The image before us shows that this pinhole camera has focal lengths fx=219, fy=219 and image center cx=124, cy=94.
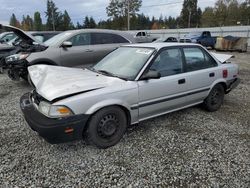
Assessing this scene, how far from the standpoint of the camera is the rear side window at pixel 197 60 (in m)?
4.04

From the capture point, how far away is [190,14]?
→ 65.8 meters

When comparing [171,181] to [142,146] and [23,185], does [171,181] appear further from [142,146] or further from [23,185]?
[23,185]

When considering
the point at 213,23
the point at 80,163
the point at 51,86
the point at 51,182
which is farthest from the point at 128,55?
the point at 213,23

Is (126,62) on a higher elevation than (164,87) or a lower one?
higher

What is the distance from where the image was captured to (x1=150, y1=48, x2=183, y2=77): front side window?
11.9 feet

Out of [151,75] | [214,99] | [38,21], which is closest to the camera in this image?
[151,75]

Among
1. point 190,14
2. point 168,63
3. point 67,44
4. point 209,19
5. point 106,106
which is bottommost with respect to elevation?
point 106,106

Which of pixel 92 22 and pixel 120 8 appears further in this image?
pixel 92 22

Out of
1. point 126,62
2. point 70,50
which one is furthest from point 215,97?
point 70,50

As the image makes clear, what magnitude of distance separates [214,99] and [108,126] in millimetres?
2576

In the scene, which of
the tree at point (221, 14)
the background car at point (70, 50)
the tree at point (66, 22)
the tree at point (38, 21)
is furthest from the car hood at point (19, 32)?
the tree at point (38, 21)

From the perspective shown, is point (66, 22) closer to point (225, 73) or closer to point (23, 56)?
point (23, 56)

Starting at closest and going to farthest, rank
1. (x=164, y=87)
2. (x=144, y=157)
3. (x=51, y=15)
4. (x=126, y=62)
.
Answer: (x=144, y=157), (x=164, y=87), (x=126, y=62), (x=51, y=15)

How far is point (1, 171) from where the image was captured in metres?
2.69
